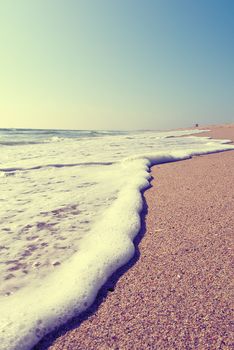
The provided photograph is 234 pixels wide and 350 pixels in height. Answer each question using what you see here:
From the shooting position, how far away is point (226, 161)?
5.89 m

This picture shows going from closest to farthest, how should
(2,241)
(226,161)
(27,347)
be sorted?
(27,347) < (2,241) < (226,161)

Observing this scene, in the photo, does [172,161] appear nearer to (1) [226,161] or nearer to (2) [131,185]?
(1) [226,161]

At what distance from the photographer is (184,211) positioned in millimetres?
2957

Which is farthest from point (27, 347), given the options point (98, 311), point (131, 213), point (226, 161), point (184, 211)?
point (226, 161)

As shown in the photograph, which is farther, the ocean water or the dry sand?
the ocean water

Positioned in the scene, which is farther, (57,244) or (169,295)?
(57,244)

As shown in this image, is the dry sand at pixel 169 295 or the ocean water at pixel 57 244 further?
the ocean water at pixel 57 244

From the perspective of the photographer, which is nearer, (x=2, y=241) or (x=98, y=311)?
(x=98, y=311)

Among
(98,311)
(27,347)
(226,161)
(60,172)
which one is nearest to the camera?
(27,347)

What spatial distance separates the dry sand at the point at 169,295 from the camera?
4.35 ft

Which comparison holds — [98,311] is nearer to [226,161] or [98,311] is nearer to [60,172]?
[60,172]

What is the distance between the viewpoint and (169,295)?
161cm

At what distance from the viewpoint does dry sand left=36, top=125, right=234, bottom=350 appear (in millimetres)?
1325

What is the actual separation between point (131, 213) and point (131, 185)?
3.90 feet
